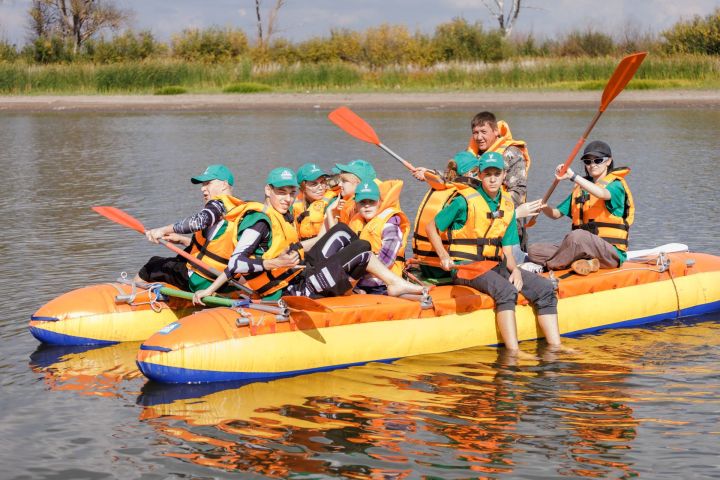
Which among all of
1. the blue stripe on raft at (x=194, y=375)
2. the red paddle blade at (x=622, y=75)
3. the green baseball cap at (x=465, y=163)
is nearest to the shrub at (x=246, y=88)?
the red paddle blade at (x=622, y=75)

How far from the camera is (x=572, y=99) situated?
29656 millimetres

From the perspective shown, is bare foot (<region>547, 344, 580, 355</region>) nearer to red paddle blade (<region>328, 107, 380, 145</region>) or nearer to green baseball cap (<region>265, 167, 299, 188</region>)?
green baseball cap (<region>265, 167, 299, 188</region>)

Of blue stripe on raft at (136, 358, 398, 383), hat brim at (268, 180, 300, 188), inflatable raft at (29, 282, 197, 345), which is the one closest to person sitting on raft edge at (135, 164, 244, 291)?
inflatable raft at (29, 282, 197, 345)

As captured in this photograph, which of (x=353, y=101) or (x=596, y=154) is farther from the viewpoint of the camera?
(x=353, y=101)

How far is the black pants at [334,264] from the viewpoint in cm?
706

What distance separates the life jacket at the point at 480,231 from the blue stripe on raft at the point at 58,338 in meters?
2.66

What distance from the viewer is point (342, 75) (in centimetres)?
3341

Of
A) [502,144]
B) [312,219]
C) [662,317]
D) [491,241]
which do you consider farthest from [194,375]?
[662,317]

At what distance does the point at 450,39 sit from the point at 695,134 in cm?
1651

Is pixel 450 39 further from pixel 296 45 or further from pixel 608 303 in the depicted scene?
pixel 608 303

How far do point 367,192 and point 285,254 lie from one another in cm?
76

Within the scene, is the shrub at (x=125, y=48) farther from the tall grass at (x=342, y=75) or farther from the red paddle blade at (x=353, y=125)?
the red paddle blade at (x=353, y=125)

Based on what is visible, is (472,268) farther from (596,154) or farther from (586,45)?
(586,45)

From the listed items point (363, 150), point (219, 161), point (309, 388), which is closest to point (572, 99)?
point (363, 150)
